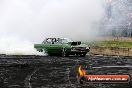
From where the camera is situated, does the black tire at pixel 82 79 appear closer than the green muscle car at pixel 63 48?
Yes

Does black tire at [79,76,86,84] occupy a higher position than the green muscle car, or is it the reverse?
the green muscle car

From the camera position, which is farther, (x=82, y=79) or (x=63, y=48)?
(x=63, y=48)

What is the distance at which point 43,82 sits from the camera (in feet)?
58.5

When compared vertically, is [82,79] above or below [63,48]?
below

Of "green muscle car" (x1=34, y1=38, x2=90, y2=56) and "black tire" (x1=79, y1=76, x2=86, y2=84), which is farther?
"green muscle car" (x1=34, y1=38, x2=90, y2=56)

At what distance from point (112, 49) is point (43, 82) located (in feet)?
85.0

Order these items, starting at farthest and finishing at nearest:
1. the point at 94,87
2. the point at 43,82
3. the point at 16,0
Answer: the point at 16,0 → the point at 43,82 → the point at 94,87

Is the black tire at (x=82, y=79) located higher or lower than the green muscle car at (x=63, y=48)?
lower

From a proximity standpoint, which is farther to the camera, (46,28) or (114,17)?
(114,17)

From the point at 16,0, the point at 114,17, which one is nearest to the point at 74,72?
the point at 16,0

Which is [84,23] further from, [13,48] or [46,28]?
[13,48]

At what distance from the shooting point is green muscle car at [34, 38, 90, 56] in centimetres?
3594

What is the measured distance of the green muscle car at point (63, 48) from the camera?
35938 millimetres

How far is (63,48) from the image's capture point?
1419 inches
